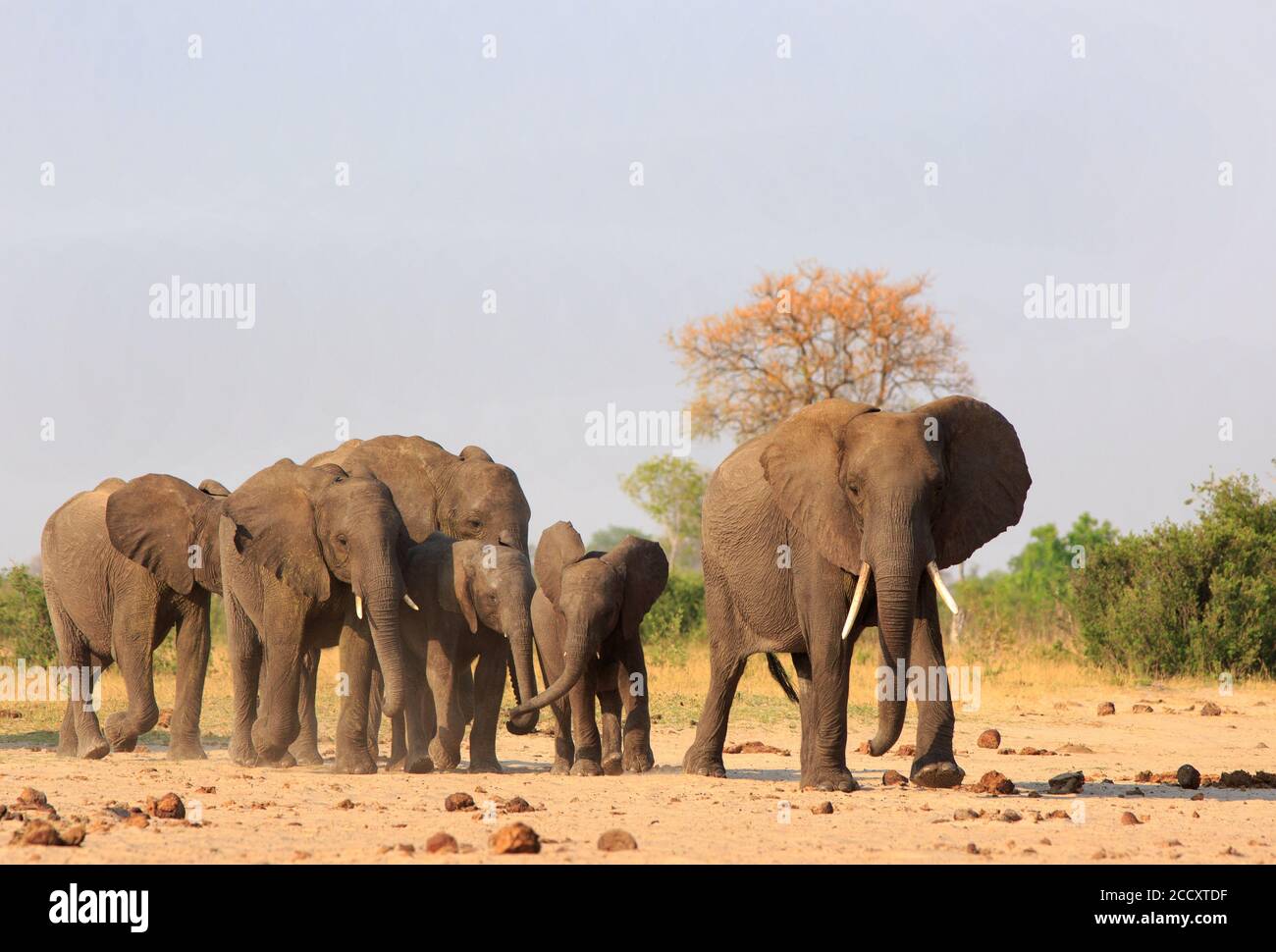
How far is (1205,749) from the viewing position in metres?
18.9

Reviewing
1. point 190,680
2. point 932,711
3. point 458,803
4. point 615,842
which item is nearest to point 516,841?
point 615,842

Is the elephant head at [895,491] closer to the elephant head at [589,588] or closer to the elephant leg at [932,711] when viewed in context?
the elephant leg at [932,711]

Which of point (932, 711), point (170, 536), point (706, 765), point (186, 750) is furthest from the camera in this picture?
point (170, 536)

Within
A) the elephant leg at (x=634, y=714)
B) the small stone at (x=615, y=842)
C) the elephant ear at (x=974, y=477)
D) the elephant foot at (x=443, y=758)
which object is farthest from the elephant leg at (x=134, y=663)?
the small stone at (x=615, y=842)

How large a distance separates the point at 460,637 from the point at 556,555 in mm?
1109

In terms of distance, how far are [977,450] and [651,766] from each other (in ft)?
12.5

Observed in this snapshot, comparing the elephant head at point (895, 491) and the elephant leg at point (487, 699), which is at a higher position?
the elephant head at point (895, 491)

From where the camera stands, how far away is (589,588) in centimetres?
1455

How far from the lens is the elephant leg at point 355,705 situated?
14922 mm

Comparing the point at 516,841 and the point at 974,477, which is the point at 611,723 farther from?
the point at 516,841

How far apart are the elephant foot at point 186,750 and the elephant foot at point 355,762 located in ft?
8.00
